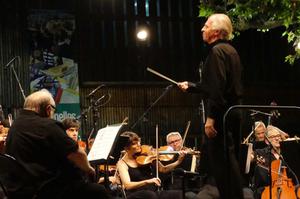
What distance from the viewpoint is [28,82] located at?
12.7 m

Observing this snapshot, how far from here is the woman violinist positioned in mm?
7486

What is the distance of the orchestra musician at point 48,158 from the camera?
4496 mm

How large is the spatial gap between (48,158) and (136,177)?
10.6 ft

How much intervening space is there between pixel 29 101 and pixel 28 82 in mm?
8167

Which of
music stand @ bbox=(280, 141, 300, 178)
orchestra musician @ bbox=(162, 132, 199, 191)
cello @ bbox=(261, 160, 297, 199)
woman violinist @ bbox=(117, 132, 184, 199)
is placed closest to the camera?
music stand @ bbox=(280, 141, 300, 178)

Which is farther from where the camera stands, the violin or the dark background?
the dark background

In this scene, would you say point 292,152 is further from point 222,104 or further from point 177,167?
point 177,167

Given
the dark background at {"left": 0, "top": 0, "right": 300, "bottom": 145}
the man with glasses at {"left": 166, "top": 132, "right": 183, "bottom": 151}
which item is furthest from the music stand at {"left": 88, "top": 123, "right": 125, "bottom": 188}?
the dark background at {"left": 0, "top": 0, "right": 300, "bottom": 145}

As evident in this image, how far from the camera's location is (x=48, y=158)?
454 centimetres

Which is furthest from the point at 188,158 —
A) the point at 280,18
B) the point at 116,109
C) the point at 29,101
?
the point at 116,109

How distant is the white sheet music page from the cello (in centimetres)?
348

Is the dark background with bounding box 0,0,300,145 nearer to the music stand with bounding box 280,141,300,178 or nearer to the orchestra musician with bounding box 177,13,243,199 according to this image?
the music stand with bounding box 280,141,300,178

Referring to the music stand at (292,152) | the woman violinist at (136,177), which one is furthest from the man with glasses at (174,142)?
the music stand at (292,152)

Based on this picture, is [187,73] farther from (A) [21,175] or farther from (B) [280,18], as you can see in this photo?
(A) [21,175]
